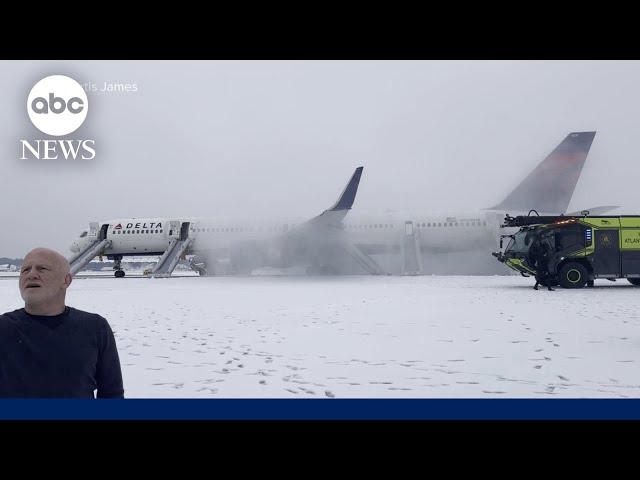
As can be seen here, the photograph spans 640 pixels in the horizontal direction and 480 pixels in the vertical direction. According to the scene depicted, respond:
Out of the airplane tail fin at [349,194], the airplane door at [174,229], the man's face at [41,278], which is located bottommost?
the man's face at [41,278]

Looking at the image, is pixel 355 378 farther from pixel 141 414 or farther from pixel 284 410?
pixel 141 414

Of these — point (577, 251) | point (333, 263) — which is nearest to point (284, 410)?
point (577, 251)

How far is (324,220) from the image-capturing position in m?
29.3

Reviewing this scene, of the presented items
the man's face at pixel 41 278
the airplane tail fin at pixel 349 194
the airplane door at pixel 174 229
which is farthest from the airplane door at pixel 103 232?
the man's face at pixel 41 278

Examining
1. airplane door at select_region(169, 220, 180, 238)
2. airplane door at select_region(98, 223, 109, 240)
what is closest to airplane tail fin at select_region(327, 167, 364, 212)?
airplane door at select_region(169, 220, 180, 238)

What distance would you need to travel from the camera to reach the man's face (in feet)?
8.46

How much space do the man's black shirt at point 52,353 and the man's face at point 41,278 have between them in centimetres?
14

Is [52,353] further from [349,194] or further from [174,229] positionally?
[174,229]

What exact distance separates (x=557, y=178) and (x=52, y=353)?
3038 cm

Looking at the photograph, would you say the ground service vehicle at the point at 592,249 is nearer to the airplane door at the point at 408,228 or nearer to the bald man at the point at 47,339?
the airplane door at the point at 408,228

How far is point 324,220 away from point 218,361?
2324 centimetres

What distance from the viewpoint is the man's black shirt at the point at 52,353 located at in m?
2.66

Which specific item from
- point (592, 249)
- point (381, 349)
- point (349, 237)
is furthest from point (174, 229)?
point (381, 349)

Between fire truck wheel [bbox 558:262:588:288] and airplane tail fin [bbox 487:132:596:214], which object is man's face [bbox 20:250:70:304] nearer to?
fire truck wheel [bbox 558:262:588:288]
